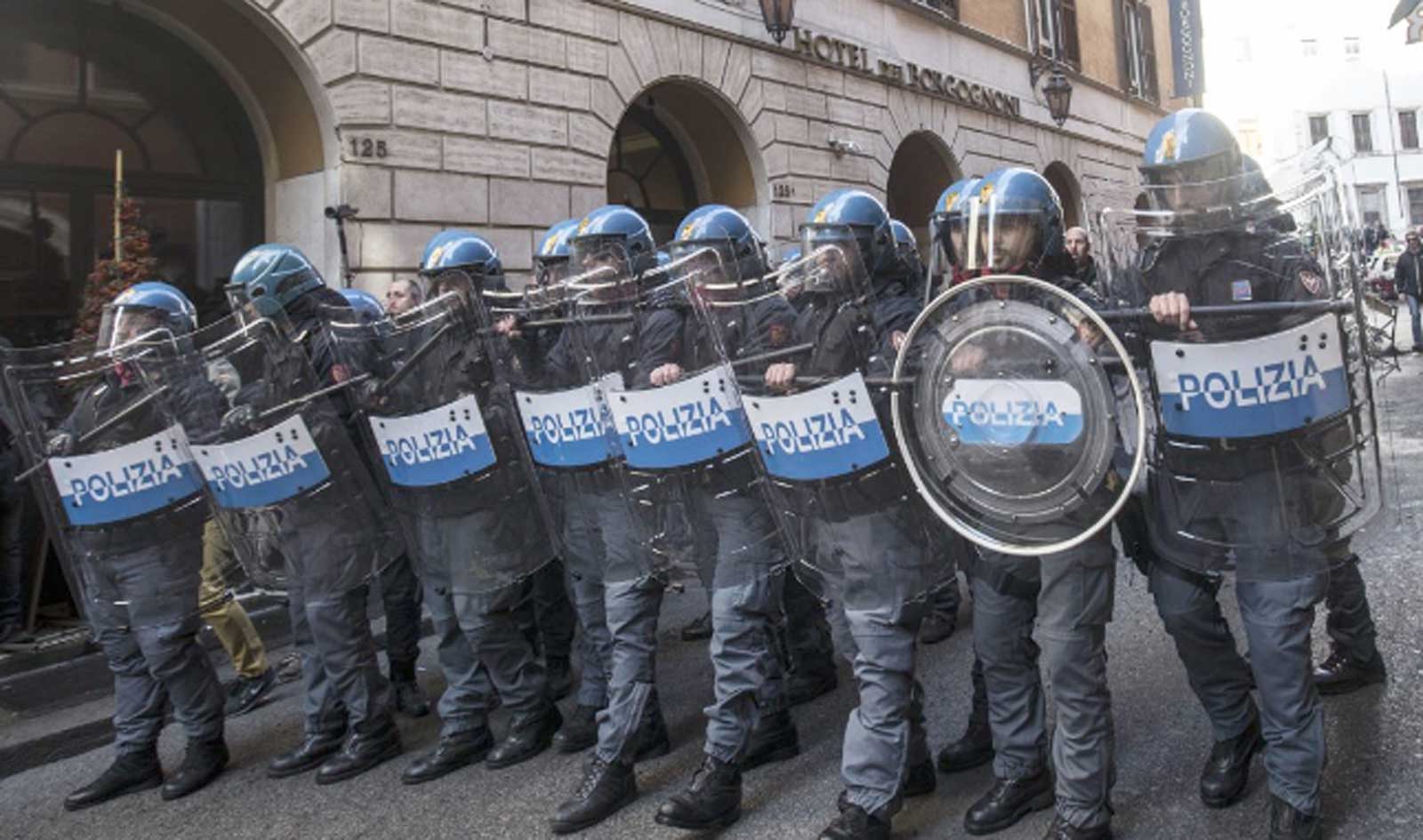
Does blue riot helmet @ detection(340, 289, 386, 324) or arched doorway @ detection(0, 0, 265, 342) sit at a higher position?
arched doorway @ detection(0, 0, 265, 342)

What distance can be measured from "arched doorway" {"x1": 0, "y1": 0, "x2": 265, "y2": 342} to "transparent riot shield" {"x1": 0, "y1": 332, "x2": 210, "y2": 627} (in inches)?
156

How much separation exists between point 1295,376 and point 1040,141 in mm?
16783

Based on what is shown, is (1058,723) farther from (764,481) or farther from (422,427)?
(422,427)

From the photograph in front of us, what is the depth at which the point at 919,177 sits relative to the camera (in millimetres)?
16328

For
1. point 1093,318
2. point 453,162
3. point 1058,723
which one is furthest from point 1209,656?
point 453,162

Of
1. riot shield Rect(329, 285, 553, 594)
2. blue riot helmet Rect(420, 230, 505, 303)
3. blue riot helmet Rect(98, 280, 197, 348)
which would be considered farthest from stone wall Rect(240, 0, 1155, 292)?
riot shield Rect(329, 285, 553, 594)

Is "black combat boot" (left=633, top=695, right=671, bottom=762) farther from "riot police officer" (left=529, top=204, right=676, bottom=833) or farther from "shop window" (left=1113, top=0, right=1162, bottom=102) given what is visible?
"shop window" (left=1113, top=0, right=1162, bottom=102)

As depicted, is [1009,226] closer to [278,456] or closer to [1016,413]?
[1016,413]

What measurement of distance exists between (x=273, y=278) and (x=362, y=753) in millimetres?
2037

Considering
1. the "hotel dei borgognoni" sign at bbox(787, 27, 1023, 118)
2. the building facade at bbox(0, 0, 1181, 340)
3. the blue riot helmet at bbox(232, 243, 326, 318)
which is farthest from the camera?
the "hotel dei borgognoni" sign at bbox(787, 27, 1023, 118)

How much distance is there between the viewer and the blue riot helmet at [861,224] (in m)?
3.79

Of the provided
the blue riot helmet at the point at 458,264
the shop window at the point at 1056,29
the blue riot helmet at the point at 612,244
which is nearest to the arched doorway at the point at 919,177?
the shop window at the point at 1056,29

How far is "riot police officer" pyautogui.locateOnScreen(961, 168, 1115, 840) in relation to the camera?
2910 mm

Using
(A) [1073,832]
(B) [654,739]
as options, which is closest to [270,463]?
(B) [654,739]
